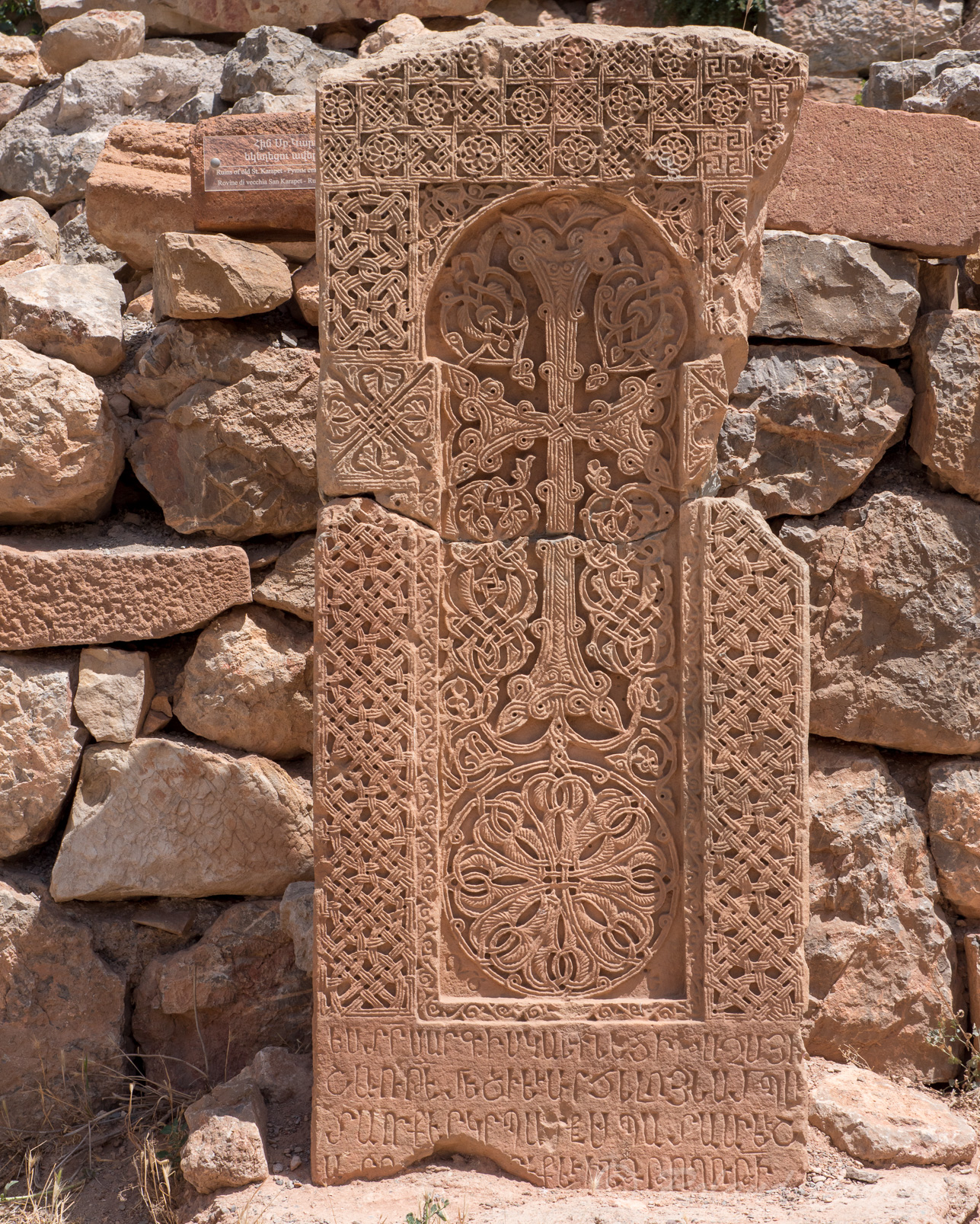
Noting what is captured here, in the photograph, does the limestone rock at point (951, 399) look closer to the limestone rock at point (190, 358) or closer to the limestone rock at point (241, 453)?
the limestone rock at point (241, 453)

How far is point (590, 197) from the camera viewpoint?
271 cm

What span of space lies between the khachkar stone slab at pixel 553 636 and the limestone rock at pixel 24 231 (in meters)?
1.80

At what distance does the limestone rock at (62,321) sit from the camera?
3291 mm

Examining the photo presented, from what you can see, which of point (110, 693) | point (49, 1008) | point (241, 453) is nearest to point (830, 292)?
point (241, 453)

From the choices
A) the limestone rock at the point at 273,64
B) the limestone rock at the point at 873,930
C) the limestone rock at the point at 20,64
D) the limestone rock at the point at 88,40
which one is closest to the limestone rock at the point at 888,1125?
the limestone rock at the point at 873,930

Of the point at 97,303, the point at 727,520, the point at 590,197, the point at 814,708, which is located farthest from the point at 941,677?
the point at 97,303

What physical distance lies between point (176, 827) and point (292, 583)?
80 centimetres

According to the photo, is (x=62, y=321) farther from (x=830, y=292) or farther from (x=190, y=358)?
(x=830, y=292)

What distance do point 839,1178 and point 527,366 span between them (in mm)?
Answer: 2140

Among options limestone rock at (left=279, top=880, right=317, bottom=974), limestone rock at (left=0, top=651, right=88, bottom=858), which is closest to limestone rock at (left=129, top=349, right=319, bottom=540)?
limestone rock at (left=0, top=651, right=88, bottom=858)

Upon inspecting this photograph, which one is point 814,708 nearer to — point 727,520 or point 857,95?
point 727,520

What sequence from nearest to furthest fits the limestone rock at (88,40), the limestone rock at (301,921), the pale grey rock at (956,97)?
the limestone rock at (301,921)
the pale grey rock at (956,97)
the limestone rock at (88,40)

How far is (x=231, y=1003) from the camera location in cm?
322

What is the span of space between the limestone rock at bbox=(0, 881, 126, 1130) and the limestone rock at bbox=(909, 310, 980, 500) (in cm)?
291
